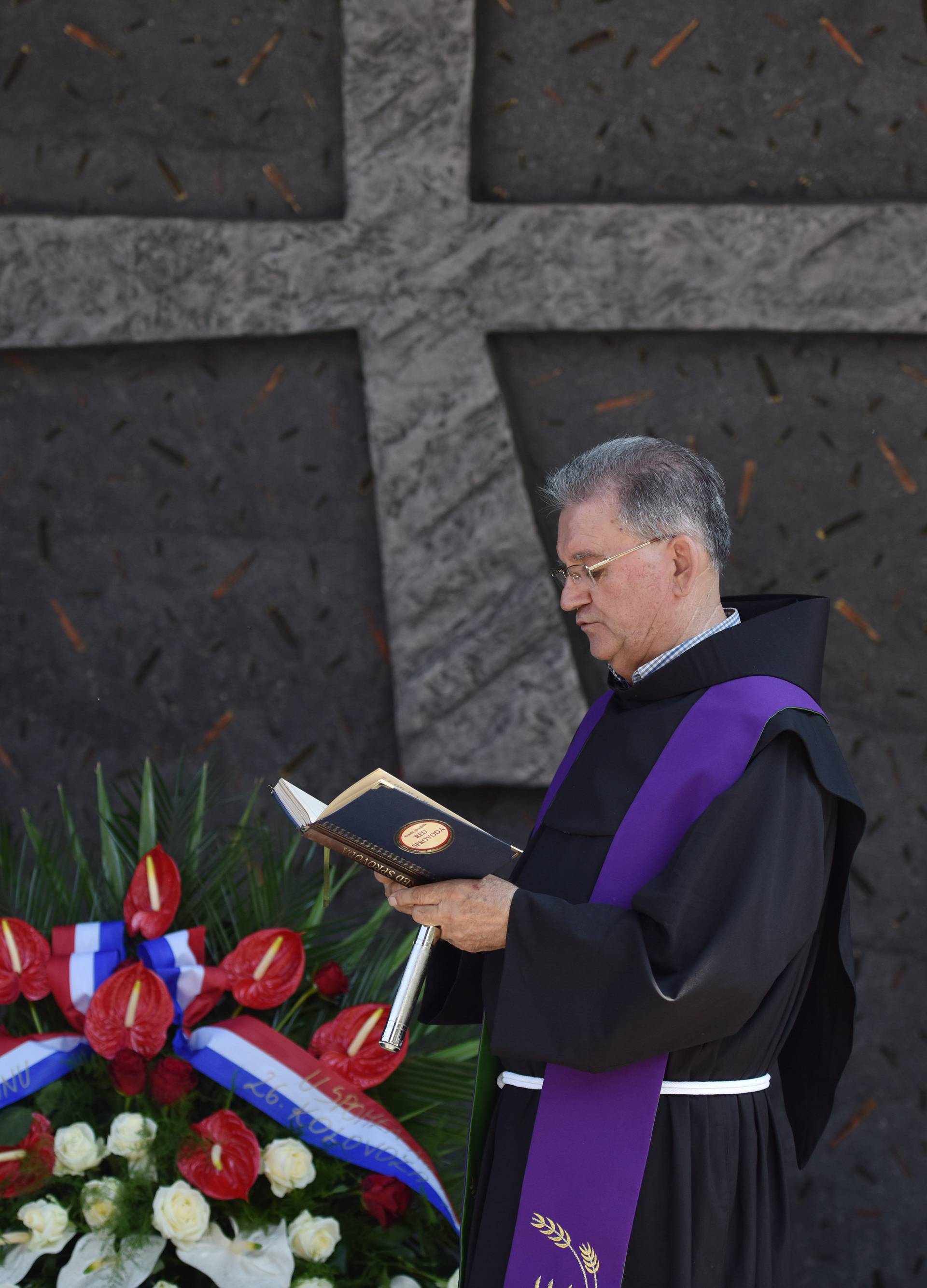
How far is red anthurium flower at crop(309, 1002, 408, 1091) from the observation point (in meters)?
2.06

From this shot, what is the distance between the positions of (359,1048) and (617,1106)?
48cm

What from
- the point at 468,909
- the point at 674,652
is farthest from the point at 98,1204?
the point at 674,652

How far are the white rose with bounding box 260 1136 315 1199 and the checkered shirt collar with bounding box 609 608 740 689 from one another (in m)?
0.86

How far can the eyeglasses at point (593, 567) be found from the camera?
1906 mm

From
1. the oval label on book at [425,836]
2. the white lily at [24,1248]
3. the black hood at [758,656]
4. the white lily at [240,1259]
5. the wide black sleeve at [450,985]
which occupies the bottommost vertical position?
the white lily at [240,1259]

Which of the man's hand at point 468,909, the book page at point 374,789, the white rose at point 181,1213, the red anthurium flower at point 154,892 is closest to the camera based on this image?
the book page at point 374,789

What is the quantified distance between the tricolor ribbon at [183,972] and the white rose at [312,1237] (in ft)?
1.16

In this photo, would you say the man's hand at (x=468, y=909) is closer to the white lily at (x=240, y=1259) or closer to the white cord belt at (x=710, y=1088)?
the white cord belt at (x=710, y=1088)

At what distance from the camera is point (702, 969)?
1.59 metres

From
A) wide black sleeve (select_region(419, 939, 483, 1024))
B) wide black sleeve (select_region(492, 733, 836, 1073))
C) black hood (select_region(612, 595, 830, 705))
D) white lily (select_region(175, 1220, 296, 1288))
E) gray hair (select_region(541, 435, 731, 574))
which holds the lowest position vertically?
white lily (select_region(175, 1220, 296, 1288))

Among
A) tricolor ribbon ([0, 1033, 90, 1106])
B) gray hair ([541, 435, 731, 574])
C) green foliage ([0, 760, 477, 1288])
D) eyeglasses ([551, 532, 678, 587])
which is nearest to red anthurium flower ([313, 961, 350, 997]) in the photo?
green foliage ([0, 760, 477, 1288])

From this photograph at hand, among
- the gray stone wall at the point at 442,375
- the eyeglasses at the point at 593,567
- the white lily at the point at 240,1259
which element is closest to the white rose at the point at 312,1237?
the white lily at the point at 240,1259

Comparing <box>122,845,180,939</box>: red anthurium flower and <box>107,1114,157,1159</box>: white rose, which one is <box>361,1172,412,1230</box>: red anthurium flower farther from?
<box>122,845,180,939</box>: red anthurium flower

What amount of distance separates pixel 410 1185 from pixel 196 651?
5.30 ft
